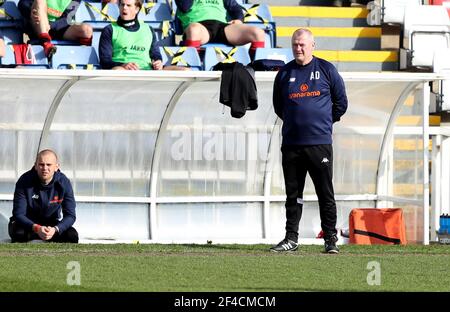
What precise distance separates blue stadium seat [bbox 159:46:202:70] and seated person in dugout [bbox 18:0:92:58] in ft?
3.26

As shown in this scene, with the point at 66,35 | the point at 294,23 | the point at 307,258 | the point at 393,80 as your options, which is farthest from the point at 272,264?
the point at 294,23

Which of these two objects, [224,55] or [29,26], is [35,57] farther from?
[224,55]

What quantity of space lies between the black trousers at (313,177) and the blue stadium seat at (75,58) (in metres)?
4.46

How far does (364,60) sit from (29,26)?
499 centimetres

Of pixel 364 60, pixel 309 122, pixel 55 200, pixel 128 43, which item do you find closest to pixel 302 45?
pixel 309 122

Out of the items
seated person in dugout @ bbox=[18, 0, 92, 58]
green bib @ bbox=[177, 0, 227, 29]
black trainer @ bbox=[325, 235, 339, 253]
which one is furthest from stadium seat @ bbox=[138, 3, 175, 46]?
black trainer @ bbox=[325, 235, 339, 253]

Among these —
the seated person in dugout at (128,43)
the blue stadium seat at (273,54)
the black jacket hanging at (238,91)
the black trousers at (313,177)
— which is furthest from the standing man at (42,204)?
the blue stadium seat at (273,54)

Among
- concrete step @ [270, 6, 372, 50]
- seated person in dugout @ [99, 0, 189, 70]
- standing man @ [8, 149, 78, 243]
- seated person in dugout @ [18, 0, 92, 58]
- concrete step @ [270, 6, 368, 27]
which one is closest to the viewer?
standing man @ [8, 149, 78, 243]

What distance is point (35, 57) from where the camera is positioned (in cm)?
1505

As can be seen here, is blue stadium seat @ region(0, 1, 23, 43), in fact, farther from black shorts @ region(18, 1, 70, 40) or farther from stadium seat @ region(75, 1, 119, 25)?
stadium seat @ region(75, 1, 119, 25)

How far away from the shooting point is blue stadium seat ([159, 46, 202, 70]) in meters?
15.2

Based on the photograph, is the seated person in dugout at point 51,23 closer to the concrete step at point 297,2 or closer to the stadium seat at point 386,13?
the concrete step at point 297,2

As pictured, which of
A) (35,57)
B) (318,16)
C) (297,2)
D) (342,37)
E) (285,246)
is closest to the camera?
(285,246)

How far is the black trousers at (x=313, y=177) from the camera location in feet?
36.2
